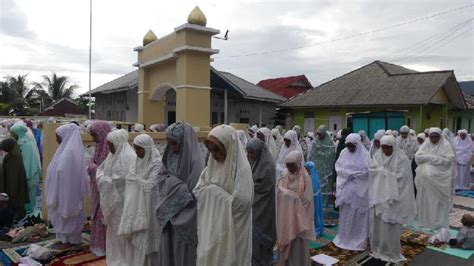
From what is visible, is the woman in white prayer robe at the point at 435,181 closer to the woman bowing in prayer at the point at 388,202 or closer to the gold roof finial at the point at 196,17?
the woman bowing in prayer at the point at 388,202

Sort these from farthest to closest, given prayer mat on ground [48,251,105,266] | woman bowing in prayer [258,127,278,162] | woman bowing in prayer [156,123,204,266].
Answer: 1. woman bowing in prayer [258,127,278,162]
2. prayer mat on ground [48,251,105,266]
3. woman bowing in prayer [156,123,204,266]

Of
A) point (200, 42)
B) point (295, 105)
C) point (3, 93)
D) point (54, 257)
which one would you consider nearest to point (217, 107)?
point (295, 105)

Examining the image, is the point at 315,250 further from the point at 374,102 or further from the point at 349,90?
the point at 349,90

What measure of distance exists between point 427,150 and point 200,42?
5654 millimetres

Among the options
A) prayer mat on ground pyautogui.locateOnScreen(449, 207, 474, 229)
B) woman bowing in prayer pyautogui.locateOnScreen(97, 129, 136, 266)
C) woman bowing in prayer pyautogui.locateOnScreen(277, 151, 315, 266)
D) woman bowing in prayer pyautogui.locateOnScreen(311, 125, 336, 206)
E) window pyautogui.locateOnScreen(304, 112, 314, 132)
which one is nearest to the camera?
woman bowing in prayer pyautogui.locateOnScreen(277, 151, 315, 266)

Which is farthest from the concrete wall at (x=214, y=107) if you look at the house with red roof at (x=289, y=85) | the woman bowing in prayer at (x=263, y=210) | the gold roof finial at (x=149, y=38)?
the woman bowing in prayer at (x=263, y=210)

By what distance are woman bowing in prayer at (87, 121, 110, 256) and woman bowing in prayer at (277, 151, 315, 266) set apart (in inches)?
87.0

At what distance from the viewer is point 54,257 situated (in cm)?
462

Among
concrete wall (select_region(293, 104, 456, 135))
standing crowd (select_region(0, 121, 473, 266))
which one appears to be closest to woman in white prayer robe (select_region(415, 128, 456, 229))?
standing crowd (select_region(0, 121, 473, 266))

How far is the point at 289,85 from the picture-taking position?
94.0ft

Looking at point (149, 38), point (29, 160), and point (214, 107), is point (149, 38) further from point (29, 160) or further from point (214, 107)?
point (29, 160)

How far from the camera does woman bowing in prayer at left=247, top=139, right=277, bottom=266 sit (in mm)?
3533

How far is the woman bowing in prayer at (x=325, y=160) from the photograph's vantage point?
6923 millimetres

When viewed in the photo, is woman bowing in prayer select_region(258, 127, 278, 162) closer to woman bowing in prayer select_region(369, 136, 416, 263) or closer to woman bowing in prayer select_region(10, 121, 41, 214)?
woman bowing in prayer select_region(369, 136, 416, 263)
